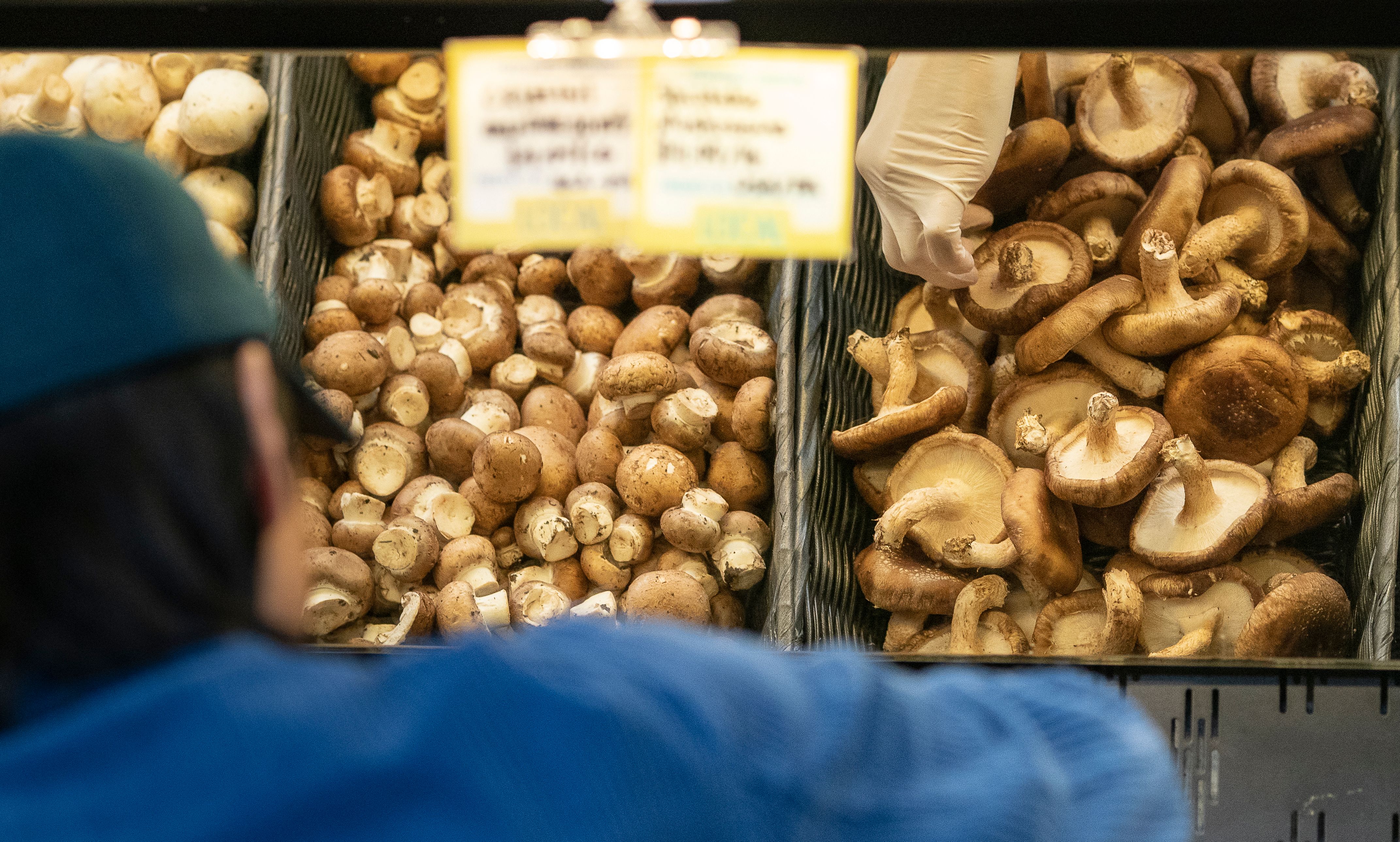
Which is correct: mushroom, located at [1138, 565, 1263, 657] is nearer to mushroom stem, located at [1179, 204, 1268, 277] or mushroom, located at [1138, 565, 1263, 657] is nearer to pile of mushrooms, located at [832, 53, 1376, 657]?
pile of mushrooms, located at [832, 53, 1376, 657]

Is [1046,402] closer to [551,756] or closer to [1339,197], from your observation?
[1339,197]

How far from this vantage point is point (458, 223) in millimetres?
1255

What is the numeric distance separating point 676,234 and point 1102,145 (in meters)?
1.88

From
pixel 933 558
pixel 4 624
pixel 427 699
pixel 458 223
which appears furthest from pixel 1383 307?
pixel 4 624

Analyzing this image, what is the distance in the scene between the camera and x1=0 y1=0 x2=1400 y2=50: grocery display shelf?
3.67 ft

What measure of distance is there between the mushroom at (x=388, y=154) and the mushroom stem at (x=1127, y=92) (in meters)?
2.09

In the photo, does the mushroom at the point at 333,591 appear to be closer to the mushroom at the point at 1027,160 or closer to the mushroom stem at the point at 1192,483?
the mushroom at the point at 1027,160

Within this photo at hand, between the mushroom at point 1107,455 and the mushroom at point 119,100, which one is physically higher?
the mushroom at point 119,100

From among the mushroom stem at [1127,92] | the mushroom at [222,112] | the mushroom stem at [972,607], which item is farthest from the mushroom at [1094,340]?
the mushroom at [222,112]

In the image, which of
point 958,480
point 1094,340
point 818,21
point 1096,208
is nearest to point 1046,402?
point 1094,340

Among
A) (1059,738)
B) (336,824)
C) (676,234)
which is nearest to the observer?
(336,824)

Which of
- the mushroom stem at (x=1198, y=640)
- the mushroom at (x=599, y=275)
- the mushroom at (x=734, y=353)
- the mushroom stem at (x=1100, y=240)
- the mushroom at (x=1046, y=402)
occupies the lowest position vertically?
the mushroom stem at (x=1198, y=640)

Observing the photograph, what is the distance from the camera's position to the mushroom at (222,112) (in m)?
3.06

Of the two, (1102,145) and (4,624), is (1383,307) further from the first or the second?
(4,624)
